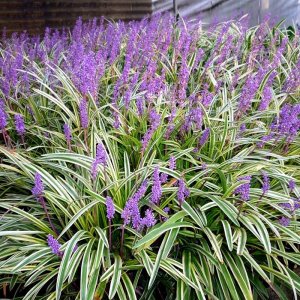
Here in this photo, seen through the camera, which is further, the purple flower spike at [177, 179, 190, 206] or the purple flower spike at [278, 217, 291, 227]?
the purple flower spike at [278, 217, 291, 227]

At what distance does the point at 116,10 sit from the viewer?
604 cm

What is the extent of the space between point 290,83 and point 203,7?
14.3 feet

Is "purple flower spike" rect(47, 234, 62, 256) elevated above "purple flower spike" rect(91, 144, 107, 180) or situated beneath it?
situated beneath

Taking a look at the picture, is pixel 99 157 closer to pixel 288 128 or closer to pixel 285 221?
pixel 285 221

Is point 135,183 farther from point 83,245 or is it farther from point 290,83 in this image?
point 290,83

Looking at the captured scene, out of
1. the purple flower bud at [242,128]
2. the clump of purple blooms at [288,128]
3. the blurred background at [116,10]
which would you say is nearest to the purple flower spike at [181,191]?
the clump of purple blooms at [288,128]

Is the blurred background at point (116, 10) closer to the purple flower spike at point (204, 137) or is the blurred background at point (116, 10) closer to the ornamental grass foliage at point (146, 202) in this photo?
the ornamental grass foliage at point (146, 202)

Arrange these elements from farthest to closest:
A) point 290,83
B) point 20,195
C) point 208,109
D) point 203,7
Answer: point 203,7, point 290,83, point 208,109, point 20,195

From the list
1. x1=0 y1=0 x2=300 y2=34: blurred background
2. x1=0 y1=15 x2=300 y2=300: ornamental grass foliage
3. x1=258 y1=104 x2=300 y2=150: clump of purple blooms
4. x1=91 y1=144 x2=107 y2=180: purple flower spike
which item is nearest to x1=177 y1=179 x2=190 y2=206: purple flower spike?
x1=0 y1=15 x2=300 y2=300: ornamental grass foliage

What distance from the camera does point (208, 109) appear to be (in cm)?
245

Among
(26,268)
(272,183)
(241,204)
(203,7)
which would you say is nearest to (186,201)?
(241,204)

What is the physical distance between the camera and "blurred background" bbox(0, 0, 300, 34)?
5.15 meters

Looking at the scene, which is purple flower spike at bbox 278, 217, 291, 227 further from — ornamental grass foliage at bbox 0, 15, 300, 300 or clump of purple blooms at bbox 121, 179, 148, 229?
clump of purple blooms at bbox 121, 179, 148, 229

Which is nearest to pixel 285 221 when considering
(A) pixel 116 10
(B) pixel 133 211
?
(B) pixel 133 211
